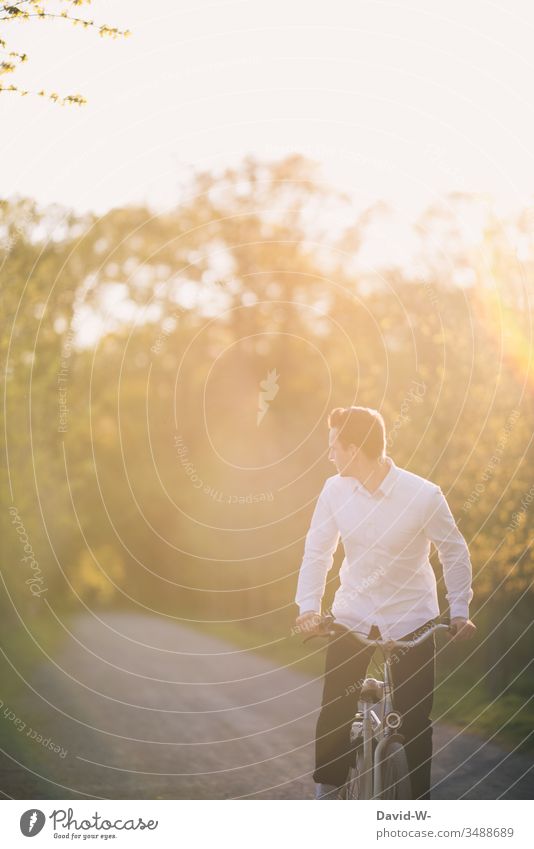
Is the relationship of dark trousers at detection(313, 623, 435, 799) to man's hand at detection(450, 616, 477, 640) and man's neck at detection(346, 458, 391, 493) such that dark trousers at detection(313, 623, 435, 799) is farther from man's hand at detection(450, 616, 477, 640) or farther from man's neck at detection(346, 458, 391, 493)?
man's neck at detection(346, 458, 391, 493)

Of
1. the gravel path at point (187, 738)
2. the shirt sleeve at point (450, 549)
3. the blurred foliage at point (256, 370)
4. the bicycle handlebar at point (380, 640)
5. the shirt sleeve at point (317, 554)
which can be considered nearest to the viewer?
the bicycle handlebar at point (380, 640)

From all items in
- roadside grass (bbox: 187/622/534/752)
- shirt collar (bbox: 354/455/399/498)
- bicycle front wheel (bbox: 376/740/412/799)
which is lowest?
bicycle front wheel (bbox: 376/740/412/799)

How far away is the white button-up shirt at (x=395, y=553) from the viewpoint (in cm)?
643

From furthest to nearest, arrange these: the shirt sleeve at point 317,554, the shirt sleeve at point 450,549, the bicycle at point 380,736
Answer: the shirt sleeve at point 317,554
the shirt sleeve at point 450,549
the bicycle at point 380,736

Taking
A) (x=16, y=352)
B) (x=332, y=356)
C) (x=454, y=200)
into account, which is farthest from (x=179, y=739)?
(x=332, y=356)

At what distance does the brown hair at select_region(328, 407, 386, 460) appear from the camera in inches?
247

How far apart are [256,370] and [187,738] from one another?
13.9 meters

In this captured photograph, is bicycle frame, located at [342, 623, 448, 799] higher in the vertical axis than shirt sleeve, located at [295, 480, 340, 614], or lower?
lower

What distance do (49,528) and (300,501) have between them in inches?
208

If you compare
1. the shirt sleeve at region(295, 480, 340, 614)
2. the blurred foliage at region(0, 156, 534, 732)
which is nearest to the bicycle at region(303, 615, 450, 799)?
the shirt sleeve at region(295, 480, 340, 614)

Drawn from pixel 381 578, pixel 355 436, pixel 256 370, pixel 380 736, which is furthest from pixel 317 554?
pixel 256 370

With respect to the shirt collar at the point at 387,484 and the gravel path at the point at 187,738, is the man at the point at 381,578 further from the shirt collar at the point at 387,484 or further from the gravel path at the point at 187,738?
the gravel path at the point at 187,738

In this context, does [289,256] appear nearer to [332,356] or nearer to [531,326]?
[332,356]

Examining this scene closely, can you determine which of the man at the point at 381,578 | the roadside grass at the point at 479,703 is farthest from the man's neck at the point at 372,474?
the roadside grass at the point at 479,703
